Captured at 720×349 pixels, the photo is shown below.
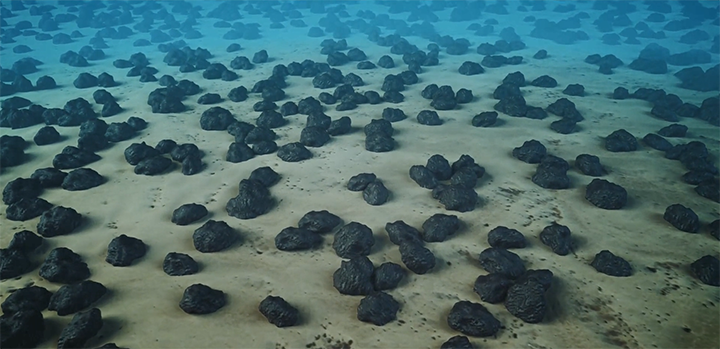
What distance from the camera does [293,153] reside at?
13.7 meters

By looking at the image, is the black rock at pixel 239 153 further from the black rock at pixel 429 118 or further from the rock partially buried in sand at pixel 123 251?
the black rock at pixel 429 118


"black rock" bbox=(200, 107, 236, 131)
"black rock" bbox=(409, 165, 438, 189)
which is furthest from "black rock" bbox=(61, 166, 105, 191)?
"black rock" bbox=(409, 165, 438, 189)

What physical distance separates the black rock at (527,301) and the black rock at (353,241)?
2931mm

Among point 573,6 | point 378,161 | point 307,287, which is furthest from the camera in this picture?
point 573,6

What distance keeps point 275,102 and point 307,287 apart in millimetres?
11779

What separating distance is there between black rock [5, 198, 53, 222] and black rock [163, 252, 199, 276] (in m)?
4.19

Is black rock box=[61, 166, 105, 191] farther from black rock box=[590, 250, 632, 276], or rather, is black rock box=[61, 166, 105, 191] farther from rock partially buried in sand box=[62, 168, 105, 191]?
black rock box=[590, 250, 632, 276]

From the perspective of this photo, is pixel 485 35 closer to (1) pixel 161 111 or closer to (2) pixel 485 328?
(1) pixel 161 111

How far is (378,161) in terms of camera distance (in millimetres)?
13609

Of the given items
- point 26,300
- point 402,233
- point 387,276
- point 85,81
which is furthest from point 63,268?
point 85,81

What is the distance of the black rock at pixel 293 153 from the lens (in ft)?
44.7

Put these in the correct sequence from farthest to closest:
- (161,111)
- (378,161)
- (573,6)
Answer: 1. (573,6)
2. (161,111)
3. (378,161)

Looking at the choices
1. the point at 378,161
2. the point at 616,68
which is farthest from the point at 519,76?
the point at 378,161

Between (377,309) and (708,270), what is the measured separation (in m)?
6.43
